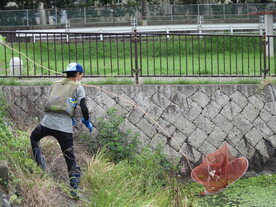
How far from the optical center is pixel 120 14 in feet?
101

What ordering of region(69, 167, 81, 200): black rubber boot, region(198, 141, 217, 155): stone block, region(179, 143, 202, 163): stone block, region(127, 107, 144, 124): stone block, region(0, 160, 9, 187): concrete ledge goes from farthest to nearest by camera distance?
1. region(198, 141, 217, 155): stone block
2. region(179, 143, 202, 163): stone block
3. region(127, 107, 144, 124): stone block
4. region(69, 167, 81, 200): black rubber boot
5. region(0, 160, 9, 187): concrete ledge

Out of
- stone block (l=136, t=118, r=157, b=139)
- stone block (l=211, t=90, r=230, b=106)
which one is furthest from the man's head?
stone block (l=211, t=90, r=230, b=106)

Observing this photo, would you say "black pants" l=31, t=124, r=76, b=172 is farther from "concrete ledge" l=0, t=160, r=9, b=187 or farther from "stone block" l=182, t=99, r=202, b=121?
"stone block" l=182, t=99, r=202, b=121

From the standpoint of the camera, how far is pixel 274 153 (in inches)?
→ 428

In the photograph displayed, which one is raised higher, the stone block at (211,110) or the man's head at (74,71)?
the man's head at (74,71)

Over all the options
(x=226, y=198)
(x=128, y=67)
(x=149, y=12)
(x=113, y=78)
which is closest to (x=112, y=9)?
(x=149, y=12)

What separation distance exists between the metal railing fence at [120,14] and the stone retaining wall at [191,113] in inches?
736

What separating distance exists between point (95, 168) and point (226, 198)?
8.03 feet

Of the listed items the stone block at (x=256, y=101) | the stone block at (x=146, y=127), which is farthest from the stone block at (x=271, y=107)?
the stone block at (x=146, y=127)

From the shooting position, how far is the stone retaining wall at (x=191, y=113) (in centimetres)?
1000

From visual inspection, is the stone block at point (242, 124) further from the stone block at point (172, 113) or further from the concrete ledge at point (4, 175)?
the concrete ledge at point (4, 175)

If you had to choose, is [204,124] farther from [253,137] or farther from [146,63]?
[146,63]

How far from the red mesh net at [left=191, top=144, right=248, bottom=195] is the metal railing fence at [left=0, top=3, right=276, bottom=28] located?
2037 cm

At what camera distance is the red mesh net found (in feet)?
29.9
